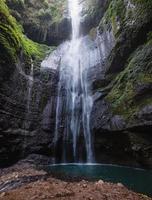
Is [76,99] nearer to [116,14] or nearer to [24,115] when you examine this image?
Result: [24,115]

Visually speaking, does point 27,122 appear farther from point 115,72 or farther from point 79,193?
point 79,193

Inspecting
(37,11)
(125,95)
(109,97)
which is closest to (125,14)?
(109,97)

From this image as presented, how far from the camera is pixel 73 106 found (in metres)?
17.5

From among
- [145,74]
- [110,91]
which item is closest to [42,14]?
[110,91]

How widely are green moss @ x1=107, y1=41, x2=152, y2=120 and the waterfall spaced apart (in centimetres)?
263

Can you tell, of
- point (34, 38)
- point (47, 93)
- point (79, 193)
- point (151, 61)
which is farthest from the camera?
point (34, 38)

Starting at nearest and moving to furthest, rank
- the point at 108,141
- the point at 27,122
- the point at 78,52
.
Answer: the point at 108,141 < the point at 27,122 < the point at 78,52

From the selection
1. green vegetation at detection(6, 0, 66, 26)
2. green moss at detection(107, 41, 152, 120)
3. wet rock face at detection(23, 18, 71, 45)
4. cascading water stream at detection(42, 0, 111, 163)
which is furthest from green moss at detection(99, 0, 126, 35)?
green vegetation at detection(6, 0, 66, 26)

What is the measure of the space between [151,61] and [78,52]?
1017cm

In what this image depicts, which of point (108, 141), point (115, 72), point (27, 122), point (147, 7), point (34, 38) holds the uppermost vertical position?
point (34, 38)

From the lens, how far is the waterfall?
16344mm

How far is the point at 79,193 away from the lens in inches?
248

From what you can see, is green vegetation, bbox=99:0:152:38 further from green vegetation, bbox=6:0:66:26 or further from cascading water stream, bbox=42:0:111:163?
green vegetation, bbox=6:0:66:26

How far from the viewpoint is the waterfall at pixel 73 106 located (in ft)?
53.6
